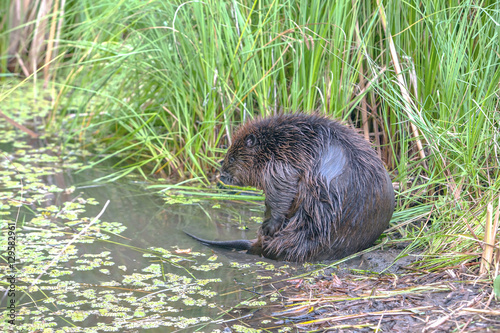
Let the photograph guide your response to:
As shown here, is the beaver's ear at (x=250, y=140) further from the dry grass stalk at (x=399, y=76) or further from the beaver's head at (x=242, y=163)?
the dry grass stalk at (x=399, y=76)

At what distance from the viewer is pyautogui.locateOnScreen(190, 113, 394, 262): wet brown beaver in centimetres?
284

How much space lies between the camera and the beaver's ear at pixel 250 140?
3188mm

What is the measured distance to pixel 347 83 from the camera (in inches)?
138

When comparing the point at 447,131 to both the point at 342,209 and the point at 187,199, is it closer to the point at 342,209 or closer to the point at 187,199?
the point at 342,209

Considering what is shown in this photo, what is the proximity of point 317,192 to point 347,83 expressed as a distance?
38.2 inches

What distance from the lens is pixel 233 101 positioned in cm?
377

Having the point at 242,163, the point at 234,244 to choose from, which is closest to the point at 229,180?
the point at 242,163

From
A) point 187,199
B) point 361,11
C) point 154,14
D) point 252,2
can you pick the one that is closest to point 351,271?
point 187,199

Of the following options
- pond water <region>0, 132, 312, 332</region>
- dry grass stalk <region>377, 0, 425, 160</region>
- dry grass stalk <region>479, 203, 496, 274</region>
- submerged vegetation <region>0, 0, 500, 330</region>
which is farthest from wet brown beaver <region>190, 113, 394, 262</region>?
dry grass stalk <region>479, 203, 496, 274</region>

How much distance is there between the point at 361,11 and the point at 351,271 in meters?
1.78

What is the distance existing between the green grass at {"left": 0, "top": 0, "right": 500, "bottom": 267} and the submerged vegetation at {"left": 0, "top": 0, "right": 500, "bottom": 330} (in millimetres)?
11

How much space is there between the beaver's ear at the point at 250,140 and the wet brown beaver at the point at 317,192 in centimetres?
5

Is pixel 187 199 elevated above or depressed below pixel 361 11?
below

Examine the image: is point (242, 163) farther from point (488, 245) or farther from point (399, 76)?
point (488, 245)
